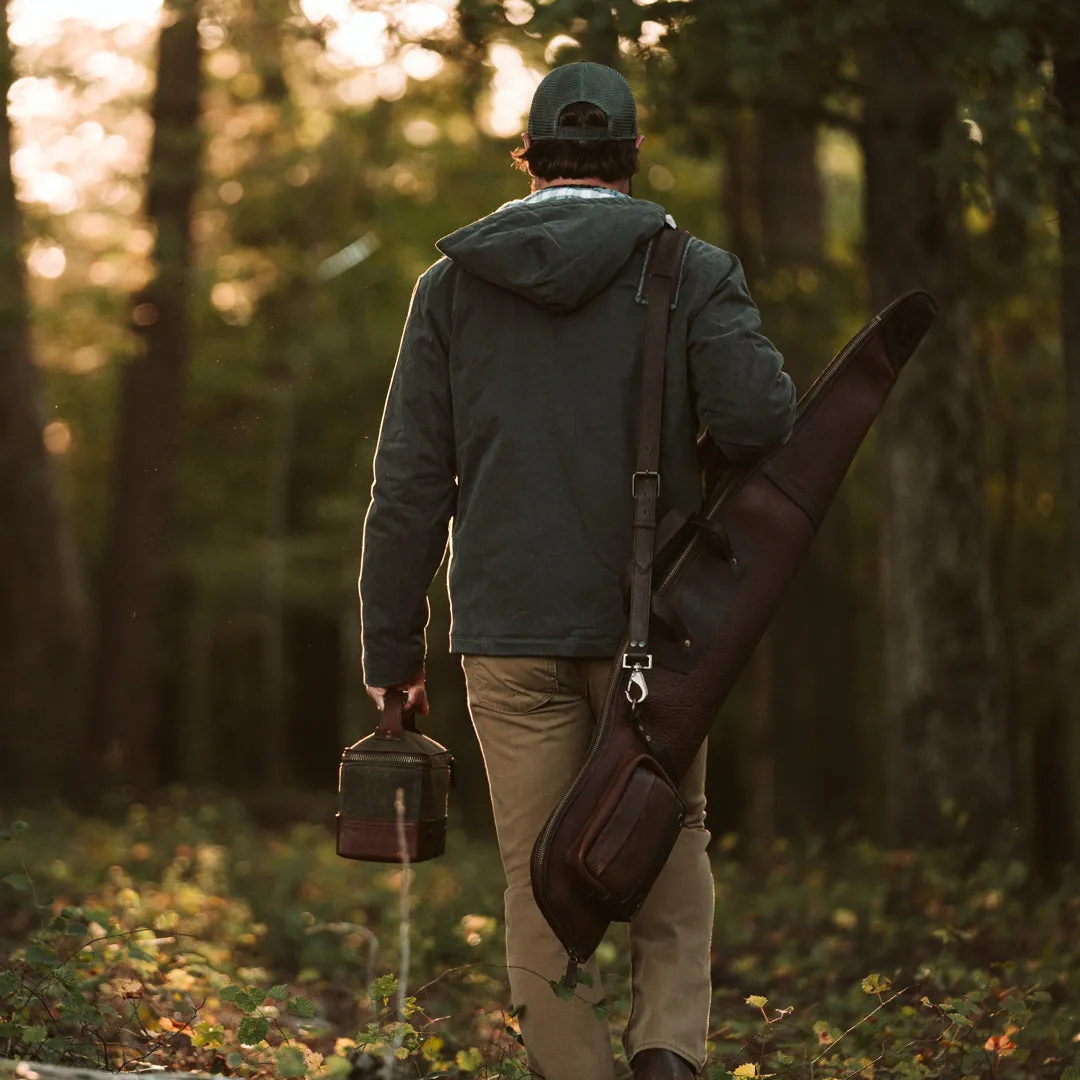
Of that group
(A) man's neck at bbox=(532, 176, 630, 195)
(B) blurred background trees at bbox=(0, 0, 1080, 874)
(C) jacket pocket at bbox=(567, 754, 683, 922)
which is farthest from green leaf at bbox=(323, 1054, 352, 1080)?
(B) blurred background trees at bbox=(0, 0, 1080, 874)

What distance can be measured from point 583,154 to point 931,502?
5060 millimetres

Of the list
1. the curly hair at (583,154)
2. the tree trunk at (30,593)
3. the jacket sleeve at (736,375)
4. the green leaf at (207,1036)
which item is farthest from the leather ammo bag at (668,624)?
the tree trunk at (30,593)

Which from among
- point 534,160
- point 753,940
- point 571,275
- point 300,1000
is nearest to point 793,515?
point 571,275

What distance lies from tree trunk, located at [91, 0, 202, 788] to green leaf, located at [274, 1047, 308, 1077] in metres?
11.6

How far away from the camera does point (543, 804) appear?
3.76 m

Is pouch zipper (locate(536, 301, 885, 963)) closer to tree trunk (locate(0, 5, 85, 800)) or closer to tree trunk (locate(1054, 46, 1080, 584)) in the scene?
tree trunk (locate(1054, 46, 1080, 584))

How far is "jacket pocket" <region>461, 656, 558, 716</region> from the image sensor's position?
372 centimetres

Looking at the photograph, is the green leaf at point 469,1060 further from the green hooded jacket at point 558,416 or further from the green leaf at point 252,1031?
the green hooded jacket at point 558,416

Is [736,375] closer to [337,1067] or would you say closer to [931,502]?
[337,1067]

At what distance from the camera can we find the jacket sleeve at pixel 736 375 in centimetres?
363

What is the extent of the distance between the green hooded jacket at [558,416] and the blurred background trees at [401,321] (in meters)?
2.80

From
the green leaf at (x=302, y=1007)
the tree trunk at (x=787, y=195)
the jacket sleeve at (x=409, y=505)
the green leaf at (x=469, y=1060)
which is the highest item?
the tree trunk at (x=787, y=195)

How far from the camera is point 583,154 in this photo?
376 centimetres

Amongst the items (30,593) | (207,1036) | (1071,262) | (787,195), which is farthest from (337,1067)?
(30,593)
